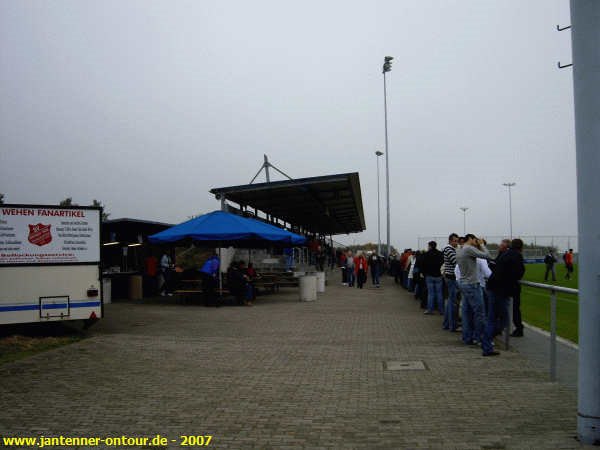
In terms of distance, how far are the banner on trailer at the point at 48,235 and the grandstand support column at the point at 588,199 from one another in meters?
8.99

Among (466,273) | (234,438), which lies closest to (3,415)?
(234,438)

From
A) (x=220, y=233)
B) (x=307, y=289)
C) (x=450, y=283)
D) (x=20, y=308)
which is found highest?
(x=220, y=233)

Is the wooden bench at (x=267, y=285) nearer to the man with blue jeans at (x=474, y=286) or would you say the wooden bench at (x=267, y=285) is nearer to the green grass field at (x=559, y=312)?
the green grass field at (x=559, y=312)

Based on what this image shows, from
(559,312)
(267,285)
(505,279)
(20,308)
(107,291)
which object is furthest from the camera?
(267,285)

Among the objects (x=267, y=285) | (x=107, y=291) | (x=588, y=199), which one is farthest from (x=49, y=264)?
(x=267, y=285)

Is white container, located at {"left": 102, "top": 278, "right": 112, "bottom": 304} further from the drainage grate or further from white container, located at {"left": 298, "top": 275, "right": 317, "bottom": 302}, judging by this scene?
the drainage grate

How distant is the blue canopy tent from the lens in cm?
1753

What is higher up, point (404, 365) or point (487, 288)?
point (487, 288)

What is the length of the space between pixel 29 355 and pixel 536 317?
11345 mm

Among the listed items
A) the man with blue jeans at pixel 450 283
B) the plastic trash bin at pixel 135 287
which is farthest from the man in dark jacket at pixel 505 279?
the plastic trash bin at pixel 135 287

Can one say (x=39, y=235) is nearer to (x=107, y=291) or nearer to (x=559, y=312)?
(x=107, y=291)

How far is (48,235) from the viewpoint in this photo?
1081 cm

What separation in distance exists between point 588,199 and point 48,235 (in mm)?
9249

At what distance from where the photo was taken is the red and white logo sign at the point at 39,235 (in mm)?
10656
